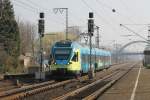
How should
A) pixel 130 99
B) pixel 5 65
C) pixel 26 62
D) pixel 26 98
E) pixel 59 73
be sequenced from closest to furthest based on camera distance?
pixel 130 99 < pixel 26 98 < pixel 59 73 < pixel 5 65 < pixel 26 62

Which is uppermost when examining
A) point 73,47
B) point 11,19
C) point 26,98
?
point 11,19

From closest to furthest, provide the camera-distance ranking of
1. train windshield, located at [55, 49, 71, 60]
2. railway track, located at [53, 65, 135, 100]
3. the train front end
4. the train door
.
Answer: railway track, located at [53, 65, 135, 100], the train front end, train windshield, located at [55, 49, 71, 60], the train door

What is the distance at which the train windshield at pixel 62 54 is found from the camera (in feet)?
131

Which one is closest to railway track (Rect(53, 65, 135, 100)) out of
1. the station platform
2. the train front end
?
the station platform

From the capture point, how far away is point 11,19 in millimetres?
75438

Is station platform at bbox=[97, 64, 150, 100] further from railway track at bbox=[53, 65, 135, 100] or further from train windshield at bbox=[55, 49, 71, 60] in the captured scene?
train windshield at bbox=[55, 49, 71, 60]

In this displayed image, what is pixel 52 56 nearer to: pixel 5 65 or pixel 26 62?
pixel 5 65

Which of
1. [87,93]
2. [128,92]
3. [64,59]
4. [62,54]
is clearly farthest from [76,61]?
[128,92]

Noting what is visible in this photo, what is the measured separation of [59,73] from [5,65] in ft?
85.0

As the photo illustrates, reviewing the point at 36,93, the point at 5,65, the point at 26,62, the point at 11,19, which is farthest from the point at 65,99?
the point at 26,62

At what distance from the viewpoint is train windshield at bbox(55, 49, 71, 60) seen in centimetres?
3997

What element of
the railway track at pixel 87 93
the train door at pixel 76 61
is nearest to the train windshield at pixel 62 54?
the train door at pixel 76 61

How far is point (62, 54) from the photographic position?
40.0m

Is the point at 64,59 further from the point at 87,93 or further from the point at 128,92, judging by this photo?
the point at 128,92
